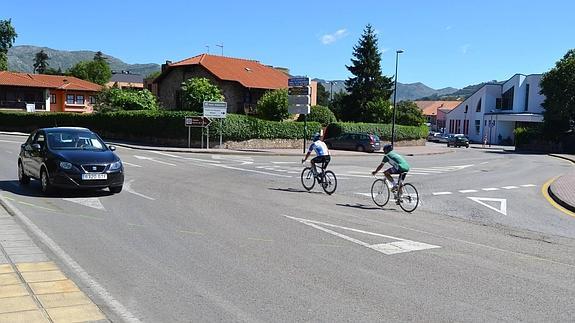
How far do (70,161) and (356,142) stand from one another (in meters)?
31.5

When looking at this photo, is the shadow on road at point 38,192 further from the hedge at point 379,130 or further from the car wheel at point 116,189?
the hedge at point 379,130

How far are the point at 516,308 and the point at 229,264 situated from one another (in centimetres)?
338

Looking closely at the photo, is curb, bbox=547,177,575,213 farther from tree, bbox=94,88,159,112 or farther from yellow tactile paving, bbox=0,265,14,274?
tree, bbox=94,88,159,112

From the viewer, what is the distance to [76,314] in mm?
4949

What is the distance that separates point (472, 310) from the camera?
553 cm

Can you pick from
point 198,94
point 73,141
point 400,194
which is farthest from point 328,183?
point 198,94

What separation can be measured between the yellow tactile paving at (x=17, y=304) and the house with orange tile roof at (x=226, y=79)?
144 feet

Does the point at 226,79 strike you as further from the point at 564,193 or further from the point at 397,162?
the point at 397,162

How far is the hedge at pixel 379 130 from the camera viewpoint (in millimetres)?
46938

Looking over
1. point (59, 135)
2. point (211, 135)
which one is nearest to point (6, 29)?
point (211, 135)

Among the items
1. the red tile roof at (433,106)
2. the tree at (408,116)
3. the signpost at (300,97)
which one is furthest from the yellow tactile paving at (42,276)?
the red tile roof at (433,106)

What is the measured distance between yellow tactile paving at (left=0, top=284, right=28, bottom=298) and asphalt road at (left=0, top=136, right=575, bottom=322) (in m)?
0.62

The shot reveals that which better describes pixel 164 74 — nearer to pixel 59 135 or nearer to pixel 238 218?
pixel 59 135

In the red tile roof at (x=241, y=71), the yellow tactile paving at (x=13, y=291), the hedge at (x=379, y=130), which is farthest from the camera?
the red tile roof at (x=241, y=71)
